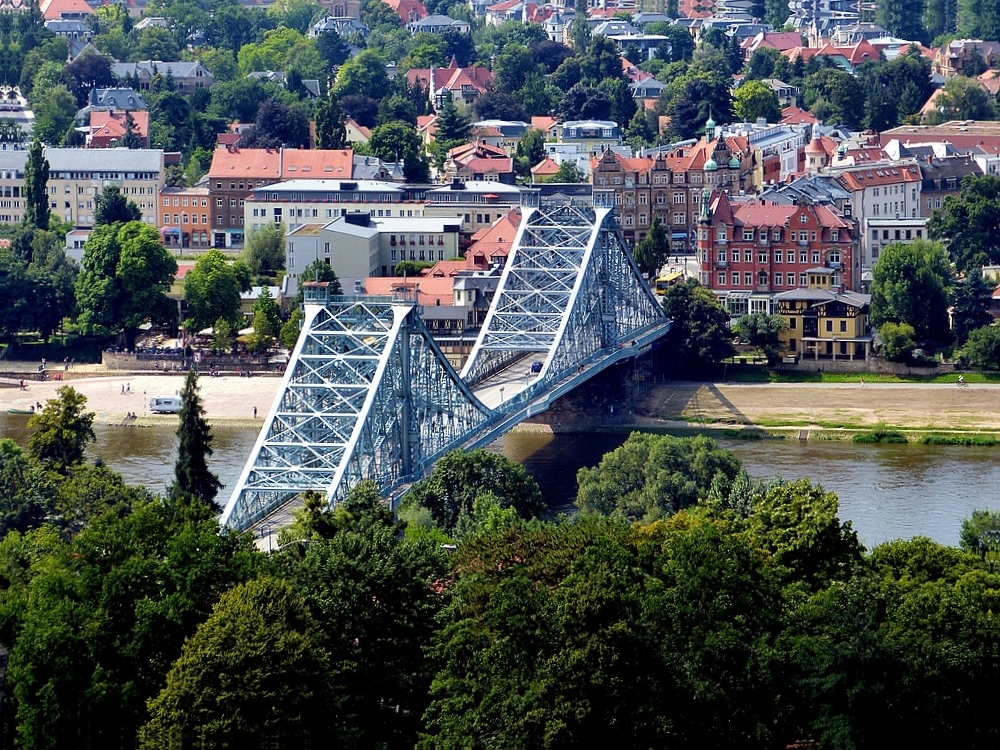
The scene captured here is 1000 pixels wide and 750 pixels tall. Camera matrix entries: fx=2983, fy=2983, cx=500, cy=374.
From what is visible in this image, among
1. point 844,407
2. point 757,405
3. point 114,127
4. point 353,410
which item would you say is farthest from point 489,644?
point 114,127

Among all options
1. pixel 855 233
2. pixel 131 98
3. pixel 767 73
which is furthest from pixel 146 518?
pixel 767 73

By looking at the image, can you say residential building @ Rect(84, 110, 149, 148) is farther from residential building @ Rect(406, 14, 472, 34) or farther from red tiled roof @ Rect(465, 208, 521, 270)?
residential building @ Rect(406, 14, 472, 34)

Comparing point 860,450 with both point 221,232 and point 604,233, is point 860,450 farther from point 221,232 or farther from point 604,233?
point 221,232

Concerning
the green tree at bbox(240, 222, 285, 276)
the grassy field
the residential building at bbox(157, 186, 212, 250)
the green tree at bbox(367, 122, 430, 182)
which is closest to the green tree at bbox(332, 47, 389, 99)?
the green tree at bbox(367, 122, 430, 182)

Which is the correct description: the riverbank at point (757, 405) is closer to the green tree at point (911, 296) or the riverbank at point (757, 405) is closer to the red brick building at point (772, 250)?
the green tree at point (911, 296)

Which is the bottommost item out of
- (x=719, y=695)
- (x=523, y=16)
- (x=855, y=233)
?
(x=719, y=695)
